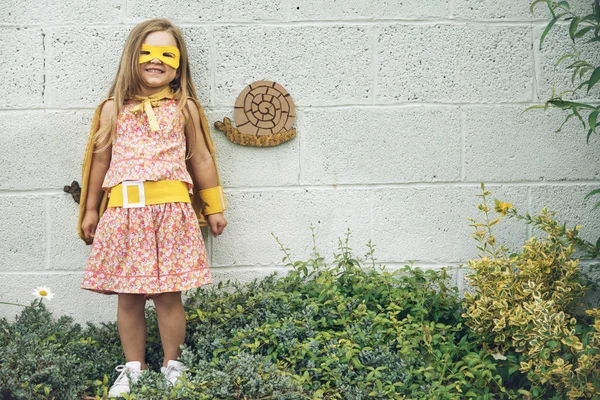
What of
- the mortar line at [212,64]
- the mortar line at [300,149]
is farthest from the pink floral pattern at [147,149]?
the mortar line at [300,149]

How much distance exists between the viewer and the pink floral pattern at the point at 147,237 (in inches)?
115

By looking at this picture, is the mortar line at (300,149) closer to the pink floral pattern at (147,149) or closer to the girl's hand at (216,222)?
the girl's hand at (216,222)

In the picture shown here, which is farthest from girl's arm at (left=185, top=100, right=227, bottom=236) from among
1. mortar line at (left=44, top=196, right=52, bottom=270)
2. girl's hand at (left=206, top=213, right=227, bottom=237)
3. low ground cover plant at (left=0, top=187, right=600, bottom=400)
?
mortar line at (left=44, top=196, right=52, bottom=270)

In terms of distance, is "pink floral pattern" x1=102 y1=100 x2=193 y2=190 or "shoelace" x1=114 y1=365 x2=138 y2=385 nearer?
"shoelace" x1=114 y1=365 x2=138 y2=385

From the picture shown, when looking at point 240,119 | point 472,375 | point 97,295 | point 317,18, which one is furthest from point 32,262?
point 472,375

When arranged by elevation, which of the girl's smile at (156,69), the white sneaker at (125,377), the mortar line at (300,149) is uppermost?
the girl's smile at (156,69)

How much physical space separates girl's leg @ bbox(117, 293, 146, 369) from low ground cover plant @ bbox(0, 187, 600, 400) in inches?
4.8

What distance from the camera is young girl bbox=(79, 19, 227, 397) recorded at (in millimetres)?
2938

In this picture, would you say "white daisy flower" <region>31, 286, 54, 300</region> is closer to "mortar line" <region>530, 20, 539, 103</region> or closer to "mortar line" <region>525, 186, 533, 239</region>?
"mortar line" <region>525, 186, 533, 239</region>

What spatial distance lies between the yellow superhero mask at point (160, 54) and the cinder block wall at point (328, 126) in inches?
11.6

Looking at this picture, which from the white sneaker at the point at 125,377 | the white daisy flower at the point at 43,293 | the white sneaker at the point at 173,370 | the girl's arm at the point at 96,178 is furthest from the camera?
the white daisy flower at the point at 43,293

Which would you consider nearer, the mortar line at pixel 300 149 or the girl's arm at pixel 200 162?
the girl's arm at pixel 200 162

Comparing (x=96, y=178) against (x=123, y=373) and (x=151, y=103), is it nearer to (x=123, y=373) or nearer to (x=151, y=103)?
(x=151, y=103)

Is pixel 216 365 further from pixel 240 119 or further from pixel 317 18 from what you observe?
pixel 317 18
